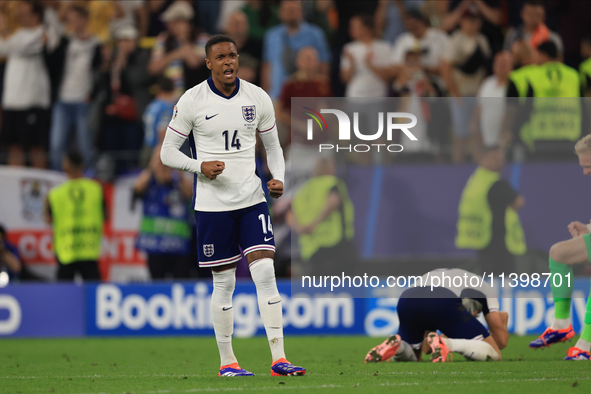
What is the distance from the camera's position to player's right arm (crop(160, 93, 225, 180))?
6.29m

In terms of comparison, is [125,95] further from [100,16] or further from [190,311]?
[190,311]

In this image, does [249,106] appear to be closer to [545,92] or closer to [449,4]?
[545,92]

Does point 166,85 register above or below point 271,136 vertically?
above

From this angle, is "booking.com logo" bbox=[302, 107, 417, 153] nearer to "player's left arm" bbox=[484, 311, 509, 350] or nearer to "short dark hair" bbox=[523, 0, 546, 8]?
"short dark hair" bbox=[523, 0, 546, 8]

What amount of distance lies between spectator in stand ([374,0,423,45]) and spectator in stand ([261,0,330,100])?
1.22 metres

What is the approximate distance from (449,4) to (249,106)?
27.4 feet

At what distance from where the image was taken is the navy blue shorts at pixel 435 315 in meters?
7.38

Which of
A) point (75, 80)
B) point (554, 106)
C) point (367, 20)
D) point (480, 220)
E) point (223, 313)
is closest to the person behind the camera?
point (223, 313)

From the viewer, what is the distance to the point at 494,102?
38.3 feet

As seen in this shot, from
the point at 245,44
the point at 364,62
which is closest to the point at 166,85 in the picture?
the point at 245,44

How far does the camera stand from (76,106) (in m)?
13.6

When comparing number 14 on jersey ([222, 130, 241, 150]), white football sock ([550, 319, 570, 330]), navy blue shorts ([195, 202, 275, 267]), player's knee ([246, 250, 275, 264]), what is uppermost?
number 14 on jersey ([222, 130, 241, 150])

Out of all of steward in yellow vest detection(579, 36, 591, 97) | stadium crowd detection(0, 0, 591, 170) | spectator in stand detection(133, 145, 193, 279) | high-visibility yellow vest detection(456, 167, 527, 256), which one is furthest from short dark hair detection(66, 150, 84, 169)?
steward in yellow vest detection(579, 36, 591, 97)

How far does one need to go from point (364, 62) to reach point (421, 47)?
0.90m
